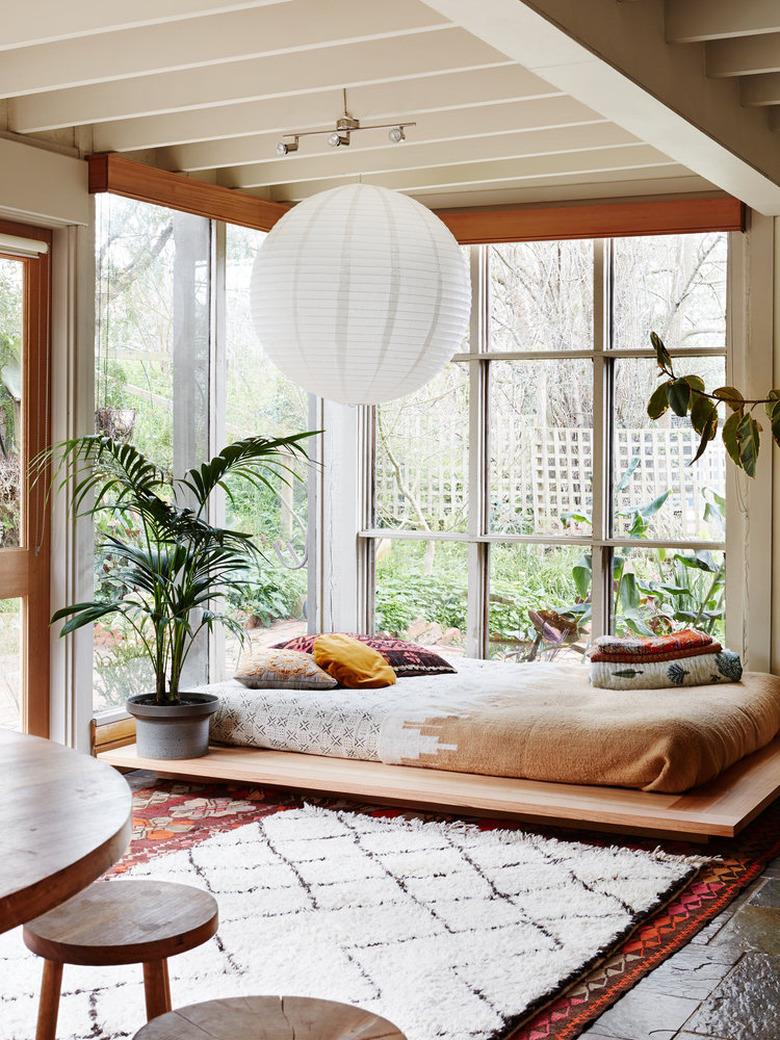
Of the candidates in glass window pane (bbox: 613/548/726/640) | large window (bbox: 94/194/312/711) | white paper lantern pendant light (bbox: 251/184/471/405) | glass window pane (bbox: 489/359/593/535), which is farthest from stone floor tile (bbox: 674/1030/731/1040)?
glass window pane (bbox: 489/359/593/535)

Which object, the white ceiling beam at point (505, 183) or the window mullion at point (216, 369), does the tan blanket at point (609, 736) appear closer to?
the window mullion at point (216, 369)

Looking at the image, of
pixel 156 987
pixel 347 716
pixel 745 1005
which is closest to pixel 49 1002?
pixel 156 987

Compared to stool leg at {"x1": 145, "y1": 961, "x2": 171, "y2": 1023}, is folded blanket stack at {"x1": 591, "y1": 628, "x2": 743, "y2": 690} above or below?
above

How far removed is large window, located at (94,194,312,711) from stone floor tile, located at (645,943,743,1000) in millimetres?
2739

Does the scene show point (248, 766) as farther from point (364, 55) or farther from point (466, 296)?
point (364, 55)

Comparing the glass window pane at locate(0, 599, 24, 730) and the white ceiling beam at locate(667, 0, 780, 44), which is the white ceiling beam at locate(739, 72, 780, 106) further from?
the glass window pane at locate(0, 599, 24, 730)

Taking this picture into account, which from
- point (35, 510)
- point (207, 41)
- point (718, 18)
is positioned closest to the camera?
point (718, 18)

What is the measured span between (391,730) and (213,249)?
240 cm

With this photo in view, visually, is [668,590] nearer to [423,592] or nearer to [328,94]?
[423,592]

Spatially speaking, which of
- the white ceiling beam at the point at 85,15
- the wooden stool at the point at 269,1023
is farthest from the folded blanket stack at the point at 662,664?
the wooden stool at the point at 269,1023

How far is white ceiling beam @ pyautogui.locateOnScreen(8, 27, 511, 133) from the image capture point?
386 centimetres

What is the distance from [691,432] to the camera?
5695 millimetres

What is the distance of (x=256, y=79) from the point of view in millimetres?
4211

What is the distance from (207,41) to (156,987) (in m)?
2.83
